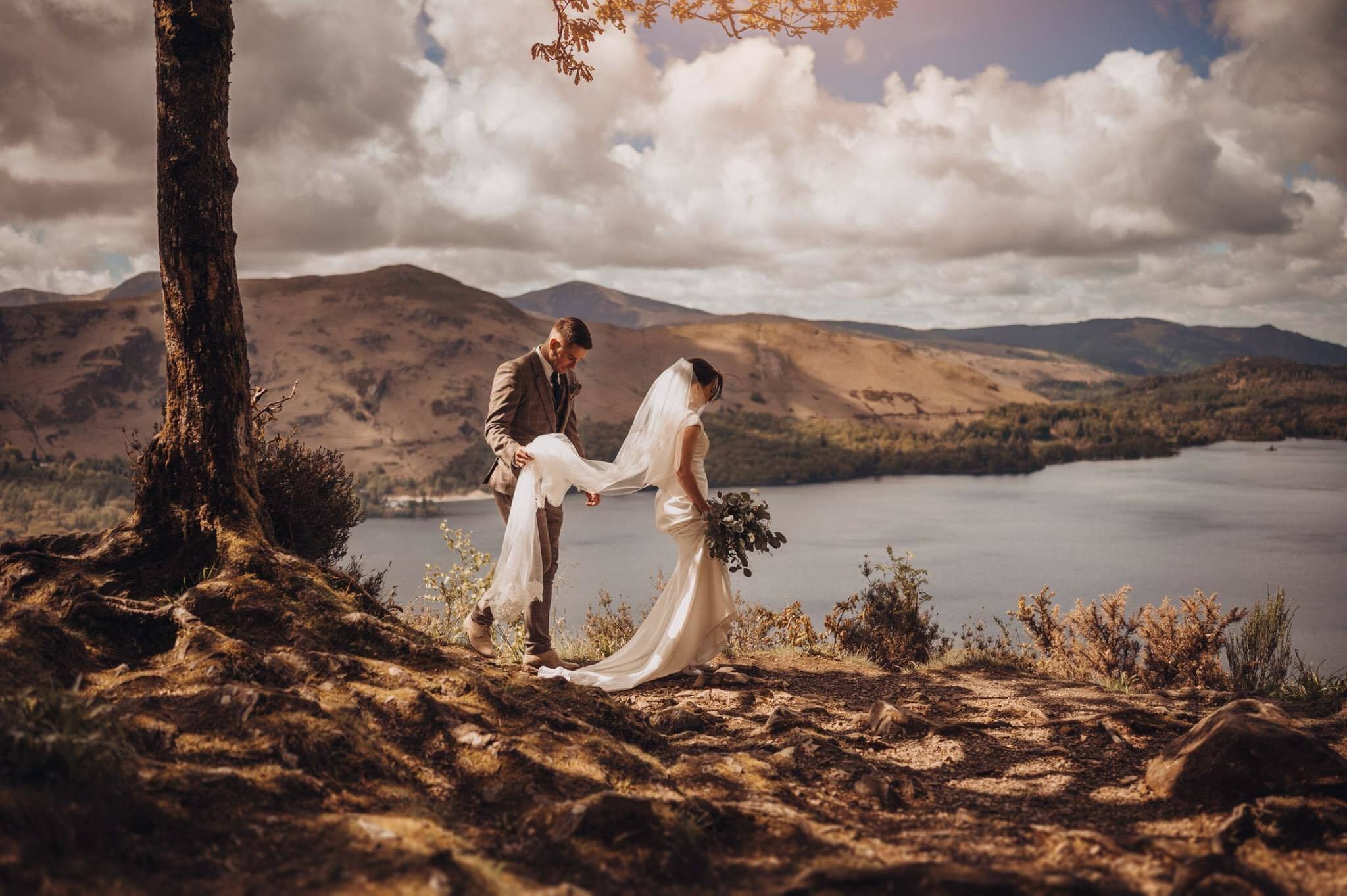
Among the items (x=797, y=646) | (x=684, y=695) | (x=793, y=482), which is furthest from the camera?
(x=793, y=482)

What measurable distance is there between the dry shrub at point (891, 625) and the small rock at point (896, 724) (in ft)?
10.8

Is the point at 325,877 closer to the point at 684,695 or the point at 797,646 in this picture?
the point at 684,695

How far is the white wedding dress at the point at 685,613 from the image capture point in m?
6.09

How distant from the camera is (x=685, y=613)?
6.09 metres

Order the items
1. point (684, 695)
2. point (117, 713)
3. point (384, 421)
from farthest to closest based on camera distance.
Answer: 1. point (384, 421)
2. point (684, 695)
3. point (117, 713)

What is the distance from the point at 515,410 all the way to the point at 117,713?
349cm

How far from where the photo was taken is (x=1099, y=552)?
27.9 m

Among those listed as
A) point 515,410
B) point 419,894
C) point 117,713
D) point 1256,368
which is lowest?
point 419,894

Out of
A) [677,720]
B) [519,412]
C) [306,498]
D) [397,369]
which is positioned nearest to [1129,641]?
[677,720]

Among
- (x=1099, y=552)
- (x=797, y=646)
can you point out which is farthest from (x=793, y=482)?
(x=797, y=646)

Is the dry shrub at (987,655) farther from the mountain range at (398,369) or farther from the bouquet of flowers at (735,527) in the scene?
the mountain range at (398,369)

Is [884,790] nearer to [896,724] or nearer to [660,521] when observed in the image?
[896,724]

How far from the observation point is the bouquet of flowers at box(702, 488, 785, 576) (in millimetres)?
6051

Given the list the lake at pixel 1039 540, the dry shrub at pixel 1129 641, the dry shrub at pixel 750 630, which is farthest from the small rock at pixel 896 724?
the lake at pixel 1039 540
